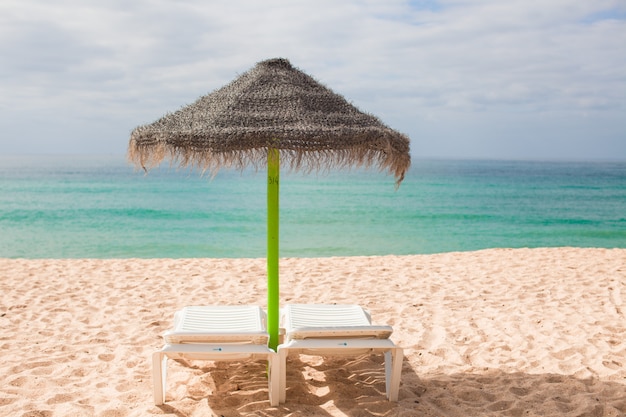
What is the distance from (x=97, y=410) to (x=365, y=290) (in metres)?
4.23

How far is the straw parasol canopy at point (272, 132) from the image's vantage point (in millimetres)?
3246

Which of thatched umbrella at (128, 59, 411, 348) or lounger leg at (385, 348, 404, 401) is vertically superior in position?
thatched umbrella at (128, 59, 411, 348)

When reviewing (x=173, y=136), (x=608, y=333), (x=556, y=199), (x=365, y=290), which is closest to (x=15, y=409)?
(x=173, y=136)

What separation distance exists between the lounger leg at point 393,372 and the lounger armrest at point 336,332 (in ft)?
0.51

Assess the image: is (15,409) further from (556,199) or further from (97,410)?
(556,199)

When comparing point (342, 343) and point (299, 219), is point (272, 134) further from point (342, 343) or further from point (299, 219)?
point (299, 219)

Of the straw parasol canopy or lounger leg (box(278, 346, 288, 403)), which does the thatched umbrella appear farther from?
lounger leg (box(278, 346, 288, 403))

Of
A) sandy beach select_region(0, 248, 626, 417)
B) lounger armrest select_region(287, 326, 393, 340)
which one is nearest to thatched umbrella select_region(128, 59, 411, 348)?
lounger armrest select_region(287, 326, 393, 340)

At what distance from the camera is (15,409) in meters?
3.47

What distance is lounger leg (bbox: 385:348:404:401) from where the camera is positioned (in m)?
3.45

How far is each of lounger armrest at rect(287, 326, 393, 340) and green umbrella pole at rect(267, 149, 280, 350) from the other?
35cm

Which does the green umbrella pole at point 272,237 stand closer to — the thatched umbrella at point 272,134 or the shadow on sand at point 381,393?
the thatched umbrella at point 272,134

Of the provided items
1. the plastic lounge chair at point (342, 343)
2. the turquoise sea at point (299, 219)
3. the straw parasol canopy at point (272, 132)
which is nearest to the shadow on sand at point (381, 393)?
the plastic lounge chair at point (342, 343)

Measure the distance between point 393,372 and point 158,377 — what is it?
58.9 inches
